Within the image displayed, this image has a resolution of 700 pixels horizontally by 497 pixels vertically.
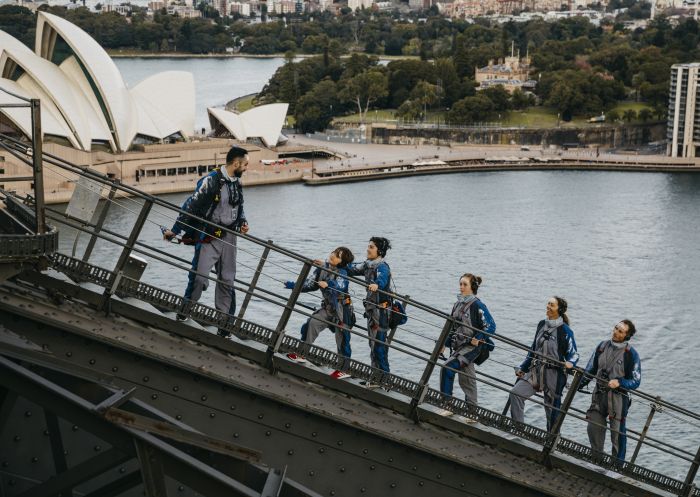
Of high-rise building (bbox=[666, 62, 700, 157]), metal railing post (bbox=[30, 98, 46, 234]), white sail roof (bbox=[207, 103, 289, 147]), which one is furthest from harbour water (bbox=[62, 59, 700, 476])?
metal railing post (bbox=[30, 98, 46, 234])

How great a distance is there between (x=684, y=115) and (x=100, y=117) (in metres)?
22.6

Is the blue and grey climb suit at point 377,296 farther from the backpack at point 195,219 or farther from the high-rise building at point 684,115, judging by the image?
the high-rise building at point 684,115

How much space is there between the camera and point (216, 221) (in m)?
3.79

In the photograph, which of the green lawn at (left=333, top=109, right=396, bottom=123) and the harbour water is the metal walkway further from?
the green lawn at (left=333, top=109, right=396, bottom=123)

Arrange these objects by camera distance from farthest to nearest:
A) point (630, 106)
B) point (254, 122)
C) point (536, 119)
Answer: point (630, 106)
point (536, 119)
point (254, 122)

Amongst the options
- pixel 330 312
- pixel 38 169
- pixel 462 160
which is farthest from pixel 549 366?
pixel 462 160

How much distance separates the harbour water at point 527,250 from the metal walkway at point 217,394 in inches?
218

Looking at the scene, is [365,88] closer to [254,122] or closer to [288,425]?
[254,122]

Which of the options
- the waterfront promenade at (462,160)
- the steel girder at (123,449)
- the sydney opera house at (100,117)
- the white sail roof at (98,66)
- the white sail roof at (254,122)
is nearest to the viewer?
the steel girder at (123,449)

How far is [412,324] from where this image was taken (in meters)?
16.7

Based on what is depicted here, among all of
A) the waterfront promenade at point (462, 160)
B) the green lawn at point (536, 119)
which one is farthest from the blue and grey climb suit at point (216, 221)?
the green lawn at point (536, 119)

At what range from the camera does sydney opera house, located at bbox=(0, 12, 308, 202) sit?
29.8 meters

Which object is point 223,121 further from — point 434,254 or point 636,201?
point 434,254

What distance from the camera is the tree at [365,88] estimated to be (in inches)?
1912
